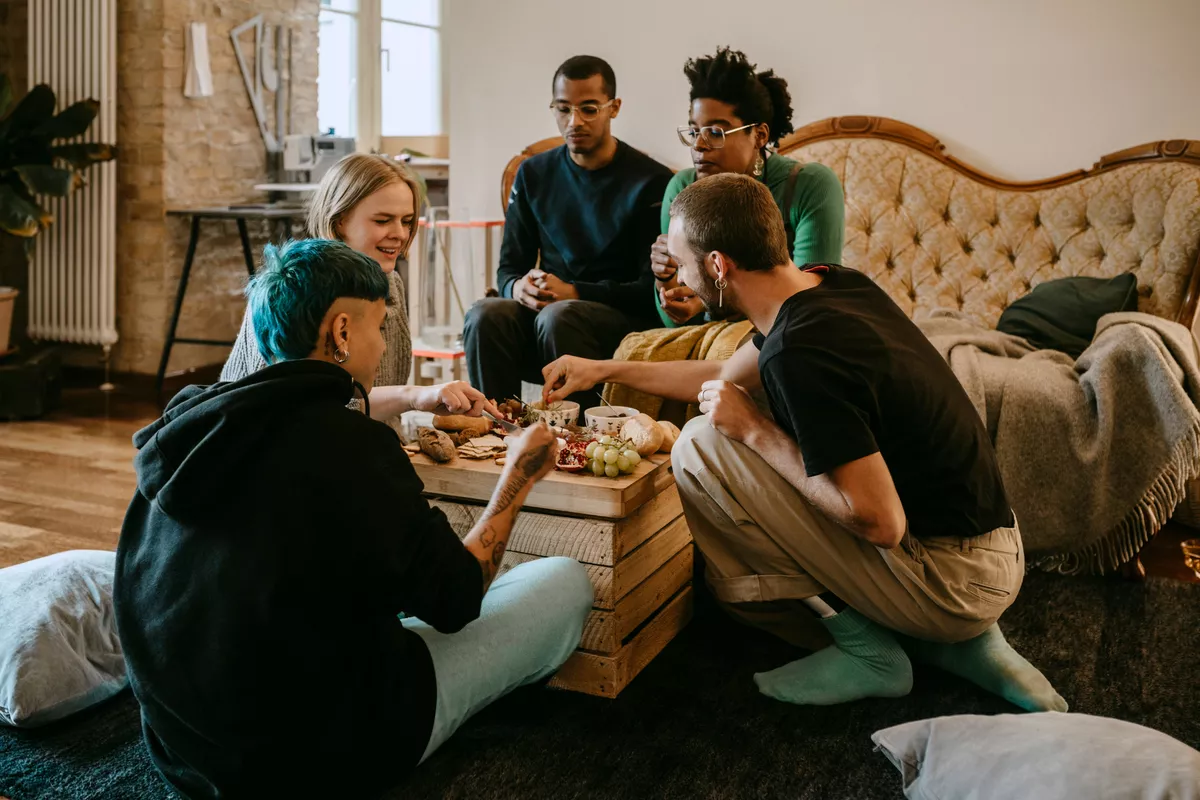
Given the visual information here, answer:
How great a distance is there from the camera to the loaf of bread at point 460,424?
7.27 ft

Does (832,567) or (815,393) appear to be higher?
(815,393)

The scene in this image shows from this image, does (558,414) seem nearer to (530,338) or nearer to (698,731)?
(698,731)

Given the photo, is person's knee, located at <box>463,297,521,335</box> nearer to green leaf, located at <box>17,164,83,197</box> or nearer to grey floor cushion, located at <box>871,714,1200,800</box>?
grey floor cushion, located at <box>871,714,1200,800</box>

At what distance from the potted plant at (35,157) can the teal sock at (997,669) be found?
3.82 m

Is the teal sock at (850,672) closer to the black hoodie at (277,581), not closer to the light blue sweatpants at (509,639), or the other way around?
the light blue sweatpants at (509,639)

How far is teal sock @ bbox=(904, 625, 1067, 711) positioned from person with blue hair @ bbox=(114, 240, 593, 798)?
3.24ft

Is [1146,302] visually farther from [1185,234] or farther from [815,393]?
[815,393]

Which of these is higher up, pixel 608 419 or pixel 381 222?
pixel 381 222

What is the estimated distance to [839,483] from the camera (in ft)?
5.65

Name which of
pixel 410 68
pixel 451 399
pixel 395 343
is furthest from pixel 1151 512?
pixel 410 68

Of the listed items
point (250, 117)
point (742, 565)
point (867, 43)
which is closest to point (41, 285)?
point (250, 117)

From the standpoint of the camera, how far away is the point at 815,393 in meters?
1.68

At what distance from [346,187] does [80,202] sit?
316 cm

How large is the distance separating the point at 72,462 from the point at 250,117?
2.27 meters
